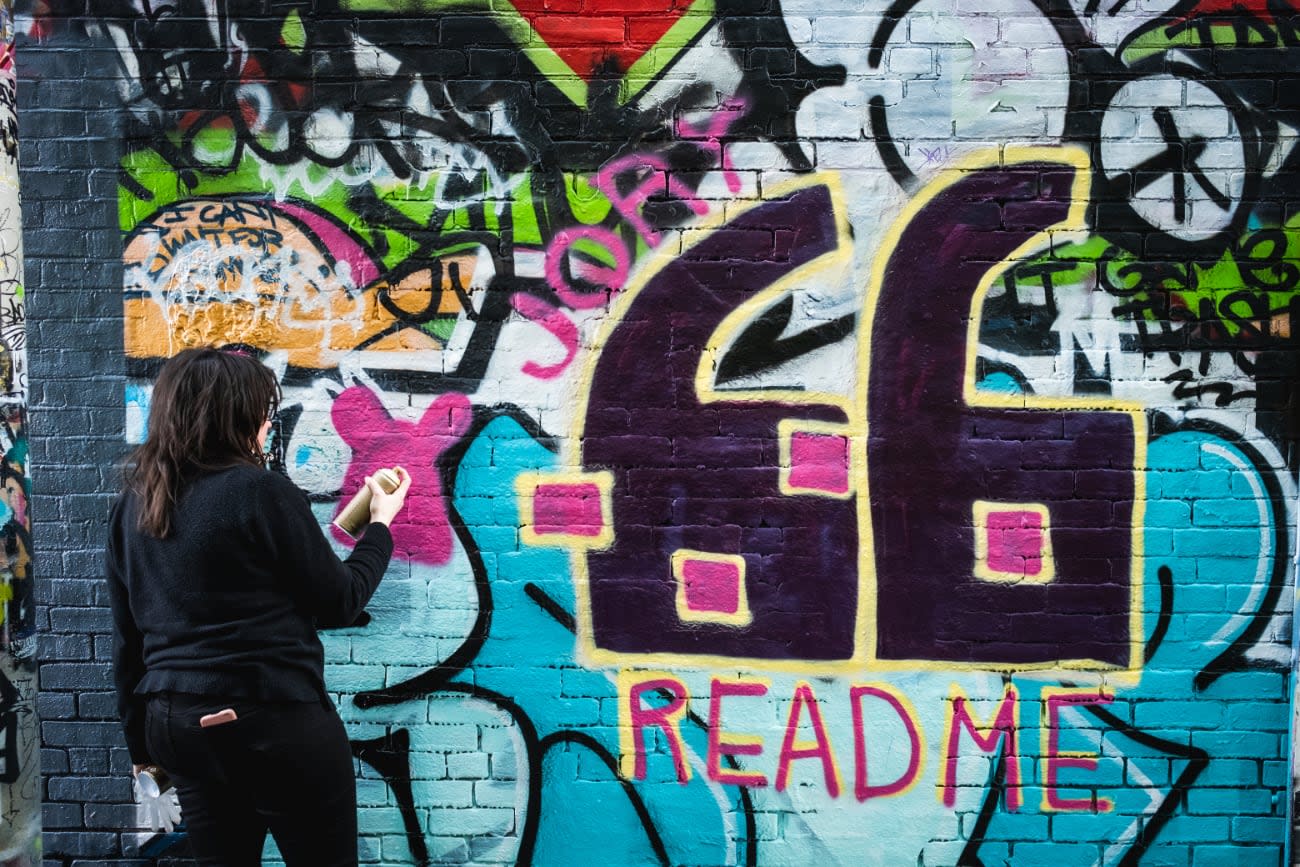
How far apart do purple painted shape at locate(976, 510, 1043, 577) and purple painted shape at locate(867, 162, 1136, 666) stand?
5cm

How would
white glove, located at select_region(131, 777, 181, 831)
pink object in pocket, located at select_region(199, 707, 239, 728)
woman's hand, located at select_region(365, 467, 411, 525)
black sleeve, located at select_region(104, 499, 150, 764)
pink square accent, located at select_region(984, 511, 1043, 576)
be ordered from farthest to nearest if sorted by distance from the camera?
pink square accent, located at select_region(984, 511, 1043, 576) < white glove, located at select_region(131, 777, 181, 831) < woman's hand, located at select_region(365, 467, 411, 525) < black sleeve, located at select_region(104, 499, 150, 764) < pink object in pocket, located at select_region(199, 707, 239, 728)

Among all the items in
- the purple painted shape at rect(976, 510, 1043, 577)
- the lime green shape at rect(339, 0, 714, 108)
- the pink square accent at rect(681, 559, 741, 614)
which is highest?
the lime green shape at rect(339, 0, 714, 108)

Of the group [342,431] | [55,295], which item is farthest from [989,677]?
[55,295]

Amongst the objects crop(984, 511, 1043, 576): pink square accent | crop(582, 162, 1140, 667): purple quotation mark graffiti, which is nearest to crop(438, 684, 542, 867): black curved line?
crop(582, 162, 1140, 667): purple quotation mark graffiti

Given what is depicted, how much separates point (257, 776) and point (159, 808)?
122cm

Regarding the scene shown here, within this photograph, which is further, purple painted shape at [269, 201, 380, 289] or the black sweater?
purple painted shape at [269, 201, 380, 289]

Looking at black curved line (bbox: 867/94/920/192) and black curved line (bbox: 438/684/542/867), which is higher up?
black curved line (bbox: 867/94/920/192)

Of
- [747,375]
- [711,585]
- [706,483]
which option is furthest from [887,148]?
[711,585]

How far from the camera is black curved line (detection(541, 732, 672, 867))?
3252 mm

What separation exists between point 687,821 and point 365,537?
1473 millimetres

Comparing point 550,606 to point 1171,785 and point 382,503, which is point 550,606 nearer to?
point 382,503

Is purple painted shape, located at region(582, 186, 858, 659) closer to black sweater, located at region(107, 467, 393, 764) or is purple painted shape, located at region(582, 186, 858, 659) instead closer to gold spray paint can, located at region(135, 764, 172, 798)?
black sweater, located at region(107, 467, 393, 764)

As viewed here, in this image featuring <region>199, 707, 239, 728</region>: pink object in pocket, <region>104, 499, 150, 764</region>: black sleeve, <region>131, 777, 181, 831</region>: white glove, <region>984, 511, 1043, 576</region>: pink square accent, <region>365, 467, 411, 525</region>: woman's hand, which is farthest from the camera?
<region>984, 511, 1043, 576</region>: pink square accent

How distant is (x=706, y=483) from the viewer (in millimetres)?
3223
